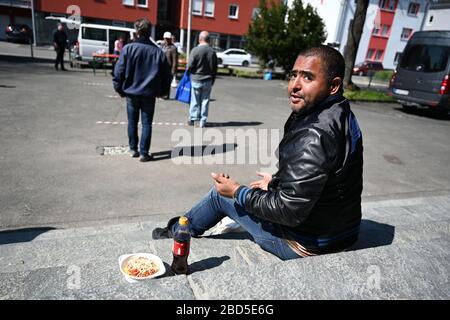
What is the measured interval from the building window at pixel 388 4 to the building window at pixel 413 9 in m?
2.32

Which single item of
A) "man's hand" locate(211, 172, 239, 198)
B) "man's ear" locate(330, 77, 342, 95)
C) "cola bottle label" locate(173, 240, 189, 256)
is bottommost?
"cola bottle label" locate(173, 240, 189, 256)

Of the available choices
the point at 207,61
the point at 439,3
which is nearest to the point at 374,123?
the point at 207,61

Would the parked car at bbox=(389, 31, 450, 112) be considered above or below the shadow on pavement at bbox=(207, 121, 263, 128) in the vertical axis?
above

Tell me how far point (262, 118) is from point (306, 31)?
13.7 metres

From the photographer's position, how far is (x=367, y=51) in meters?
40.7

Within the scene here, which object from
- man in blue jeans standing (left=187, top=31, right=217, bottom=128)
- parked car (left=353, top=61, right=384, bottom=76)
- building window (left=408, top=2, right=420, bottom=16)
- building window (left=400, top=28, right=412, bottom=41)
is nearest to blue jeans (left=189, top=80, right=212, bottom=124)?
man in blue jeans standing (left=187, top=31, right=217, bottom=128)

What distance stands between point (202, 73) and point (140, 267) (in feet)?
20.2

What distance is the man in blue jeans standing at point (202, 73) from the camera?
25.1 feet

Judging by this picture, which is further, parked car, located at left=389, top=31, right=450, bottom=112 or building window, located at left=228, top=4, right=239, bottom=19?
building window, located at left=228, top=4, right=239, bottom=19

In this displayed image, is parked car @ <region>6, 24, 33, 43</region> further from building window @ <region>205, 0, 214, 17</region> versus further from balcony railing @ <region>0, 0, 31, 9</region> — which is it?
building window @ <region>205, 0, 214, 17</region>

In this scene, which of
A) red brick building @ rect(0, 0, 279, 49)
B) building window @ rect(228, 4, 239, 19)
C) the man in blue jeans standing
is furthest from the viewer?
building window @ rect(228, 4, 239, 19)

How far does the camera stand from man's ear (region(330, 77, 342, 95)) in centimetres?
211

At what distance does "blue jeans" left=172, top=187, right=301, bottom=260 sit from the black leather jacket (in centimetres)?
14

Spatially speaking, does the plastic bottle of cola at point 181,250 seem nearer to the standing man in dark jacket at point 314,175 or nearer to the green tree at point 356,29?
the standing man in dark jacket at point 314,175
